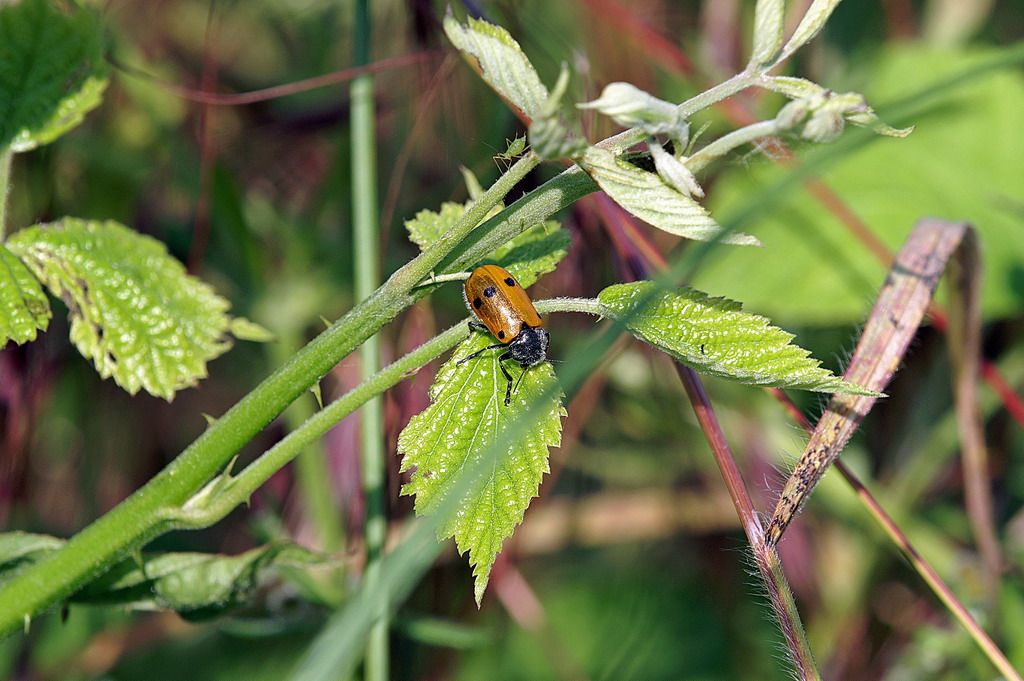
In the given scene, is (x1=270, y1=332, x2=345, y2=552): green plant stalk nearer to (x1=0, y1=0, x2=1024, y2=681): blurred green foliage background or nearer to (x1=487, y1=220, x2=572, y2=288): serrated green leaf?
(x1=0, y1=0, x2=1024, y2=681): blurred green foliage background

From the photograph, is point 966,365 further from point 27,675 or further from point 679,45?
point 27,675

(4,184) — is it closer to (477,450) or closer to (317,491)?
(477,450)

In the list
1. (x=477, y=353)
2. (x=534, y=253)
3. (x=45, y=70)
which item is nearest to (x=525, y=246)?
(x=534, y=253)

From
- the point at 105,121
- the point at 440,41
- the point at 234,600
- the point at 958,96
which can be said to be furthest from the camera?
the point at 958,96

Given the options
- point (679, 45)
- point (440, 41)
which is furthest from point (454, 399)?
point (679, 45)

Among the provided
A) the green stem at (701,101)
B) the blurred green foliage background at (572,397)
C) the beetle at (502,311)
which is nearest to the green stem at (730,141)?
the green stem at (701,101)

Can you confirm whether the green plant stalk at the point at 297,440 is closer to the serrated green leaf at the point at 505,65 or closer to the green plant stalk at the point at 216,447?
A: the green plant stalk at the point at 216,447

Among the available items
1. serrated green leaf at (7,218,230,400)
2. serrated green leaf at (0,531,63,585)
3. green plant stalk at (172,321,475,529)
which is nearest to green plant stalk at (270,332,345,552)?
serrated green leaf at (7,218,230,400)
